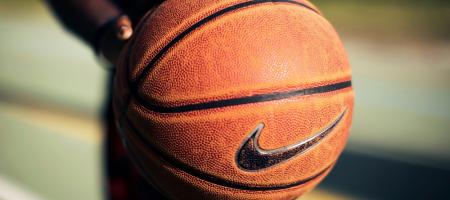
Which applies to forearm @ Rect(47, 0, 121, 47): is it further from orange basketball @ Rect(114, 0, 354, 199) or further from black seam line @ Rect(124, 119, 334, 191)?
black seam line @ Rect(124, 119, 334, 191)

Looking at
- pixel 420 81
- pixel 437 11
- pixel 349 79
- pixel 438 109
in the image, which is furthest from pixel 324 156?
pixel 437 11

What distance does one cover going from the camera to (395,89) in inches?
197

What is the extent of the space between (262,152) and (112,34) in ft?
1.98

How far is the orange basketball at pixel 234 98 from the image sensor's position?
3.76ft

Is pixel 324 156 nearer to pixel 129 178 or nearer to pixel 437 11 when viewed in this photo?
pixel 129 178

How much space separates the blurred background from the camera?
121 inches

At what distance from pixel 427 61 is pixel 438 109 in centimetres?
201

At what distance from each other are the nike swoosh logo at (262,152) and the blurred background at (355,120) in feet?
5.55

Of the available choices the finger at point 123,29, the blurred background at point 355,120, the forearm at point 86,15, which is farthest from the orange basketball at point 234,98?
the blurred background at point 355,120

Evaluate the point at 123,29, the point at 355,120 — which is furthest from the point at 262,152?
the point at 355,120

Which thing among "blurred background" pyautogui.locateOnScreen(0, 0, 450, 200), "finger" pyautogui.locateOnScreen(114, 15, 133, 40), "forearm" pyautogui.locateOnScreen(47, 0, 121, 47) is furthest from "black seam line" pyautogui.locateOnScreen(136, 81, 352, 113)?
"blurred background" pyautogui.locateOnScreen(0, 0, 450, 200)

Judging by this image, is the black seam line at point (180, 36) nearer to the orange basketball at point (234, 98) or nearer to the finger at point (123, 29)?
the orange basketball at point (234, 98)

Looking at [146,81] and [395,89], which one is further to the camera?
[395,89]

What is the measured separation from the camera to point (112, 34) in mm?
1501
